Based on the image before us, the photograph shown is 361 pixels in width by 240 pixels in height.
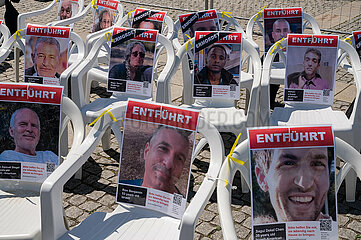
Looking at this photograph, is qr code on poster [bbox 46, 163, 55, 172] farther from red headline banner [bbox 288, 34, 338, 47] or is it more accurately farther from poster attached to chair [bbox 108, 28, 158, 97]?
red headline banner [bbox 288, 34, 338, 47]

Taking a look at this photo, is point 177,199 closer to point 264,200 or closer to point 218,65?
point 264,200

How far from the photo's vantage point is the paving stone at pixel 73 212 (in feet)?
12.8

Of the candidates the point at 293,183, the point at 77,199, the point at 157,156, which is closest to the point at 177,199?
the point at 157,156

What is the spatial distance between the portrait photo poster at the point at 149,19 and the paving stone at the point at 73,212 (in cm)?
215

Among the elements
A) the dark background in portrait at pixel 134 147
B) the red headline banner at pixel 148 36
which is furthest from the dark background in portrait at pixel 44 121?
the red headline banner at pixel 148 36

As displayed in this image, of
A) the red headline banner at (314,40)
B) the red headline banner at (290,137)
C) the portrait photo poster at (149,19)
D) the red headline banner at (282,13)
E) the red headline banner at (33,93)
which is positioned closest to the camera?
the red headline banner at (290,137)

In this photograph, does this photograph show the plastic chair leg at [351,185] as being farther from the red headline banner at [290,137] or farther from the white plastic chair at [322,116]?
the red headline banner at [290,137]

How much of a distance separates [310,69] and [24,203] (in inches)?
95.7

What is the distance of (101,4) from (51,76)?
1.59 metres

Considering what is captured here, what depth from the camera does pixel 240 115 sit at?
4270 mm

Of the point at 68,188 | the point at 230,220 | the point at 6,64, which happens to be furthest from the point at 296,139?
the point at 6,64

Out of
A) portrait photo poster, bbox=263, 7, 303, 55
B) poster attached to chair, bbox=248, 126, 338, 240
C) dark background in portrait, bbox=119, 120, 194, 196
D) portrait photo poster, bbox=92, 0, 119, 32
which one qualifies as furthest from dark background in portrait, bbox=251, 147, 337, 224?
portrait photo poster, bbox=92, 0, 119, 32

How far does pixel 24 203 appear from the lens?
10.1 ft

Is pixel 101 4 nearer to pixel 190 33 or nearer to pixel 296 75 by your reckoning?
pixel 190 33
